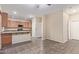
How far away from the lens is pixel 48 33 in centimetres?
372

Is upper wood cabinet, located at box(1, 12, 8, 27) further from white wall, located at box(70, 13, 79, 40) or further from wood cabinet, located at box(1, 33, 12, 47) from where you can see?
white wall, located at box(70, 13, 79, 40)

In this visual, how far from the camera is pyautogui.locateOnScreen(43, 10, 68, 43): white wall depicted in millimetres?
3473

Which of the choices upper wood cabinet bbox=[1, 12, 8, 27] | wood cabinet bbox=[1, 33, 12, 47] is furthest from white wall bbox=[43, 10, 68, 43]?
wood cabinet bbox=[1, 33, 12, 47]

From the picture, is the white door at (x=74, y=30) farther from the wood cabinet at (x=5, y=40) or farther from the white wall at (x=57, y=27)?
the wood cabinet at (x=5, y=40)

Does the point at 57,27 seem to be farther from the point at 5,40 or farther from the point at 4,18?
the point at 5,40

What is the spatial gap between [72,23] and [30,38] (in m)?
1.92

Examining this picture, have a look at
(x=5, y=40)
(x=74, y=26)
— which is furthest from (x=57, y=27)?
(x=5, y=40)

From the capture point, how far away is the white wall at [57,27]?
11.4ft

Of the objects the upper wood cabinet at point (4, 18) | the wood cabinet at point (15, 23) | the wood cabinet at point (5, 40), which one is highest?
the upper wood cabinet at point (4, 18)

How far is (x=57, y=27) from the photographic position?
3510mm

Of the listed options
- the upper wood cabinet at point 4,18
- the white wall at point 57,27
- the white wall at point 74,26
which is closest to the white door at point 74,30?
the white wall at point 74,26
